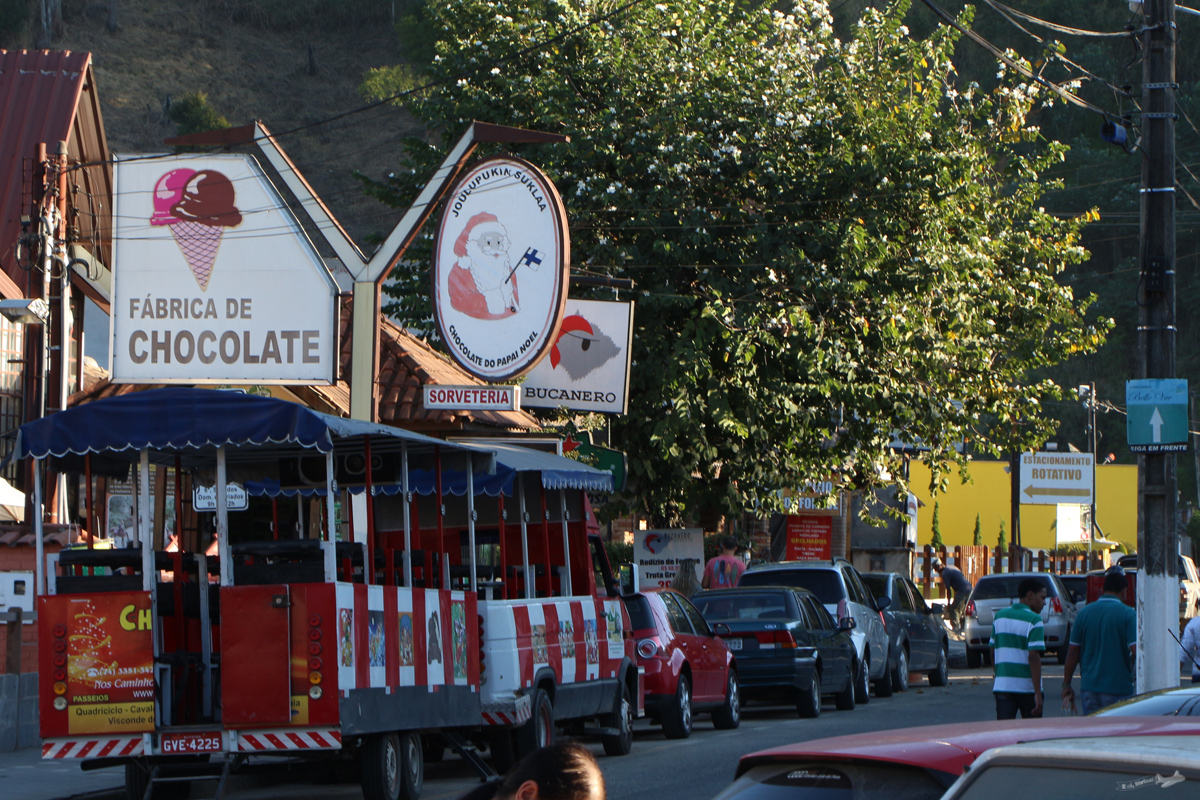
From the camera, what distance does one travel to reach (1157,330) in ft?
46.2

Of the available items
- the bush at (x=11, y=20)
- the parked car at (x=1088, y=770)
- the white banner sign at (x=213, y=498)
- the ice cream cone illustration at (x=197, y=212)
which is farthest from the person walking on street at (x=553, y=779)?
the bush at (x=11, y=20)

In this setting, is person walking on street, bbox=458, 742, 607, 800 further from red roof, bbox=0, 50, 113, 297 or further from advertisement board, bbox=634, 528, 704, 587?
red roof, bbox=0, 50, 113, 297

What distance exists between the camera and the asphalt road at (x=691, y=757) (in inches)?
473

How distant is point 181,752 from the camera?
391 inches

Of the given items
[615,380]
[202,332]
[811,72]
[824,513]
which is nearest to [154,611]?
[202,332]

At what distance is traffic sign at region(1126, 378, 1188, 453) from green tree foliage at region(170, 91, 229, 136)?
60121 millimetres

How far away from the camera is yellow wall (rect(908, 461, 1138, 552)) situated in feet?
196

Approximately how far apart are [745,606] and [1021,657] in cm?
689

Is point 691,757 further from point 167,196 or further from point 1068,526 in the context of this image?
point 1068,526

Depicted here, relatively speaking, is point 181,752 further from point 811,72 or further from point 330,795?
point 811,72

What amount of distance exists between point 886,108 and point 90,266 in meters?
13.4

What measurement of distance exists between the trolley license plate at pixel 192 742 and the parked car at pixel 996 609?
20668 millimetres

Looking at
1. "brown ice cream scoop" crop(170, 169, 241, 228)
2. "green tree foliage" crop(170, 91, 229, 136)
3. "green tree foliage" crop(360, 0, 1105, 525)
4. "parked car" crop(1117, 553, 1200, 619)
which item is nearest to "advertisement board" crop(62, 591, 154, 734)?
"brown ice cream scoop" crop(170, 169, 241, 228)

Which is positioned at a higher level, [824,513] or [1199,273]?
[1199,273]
